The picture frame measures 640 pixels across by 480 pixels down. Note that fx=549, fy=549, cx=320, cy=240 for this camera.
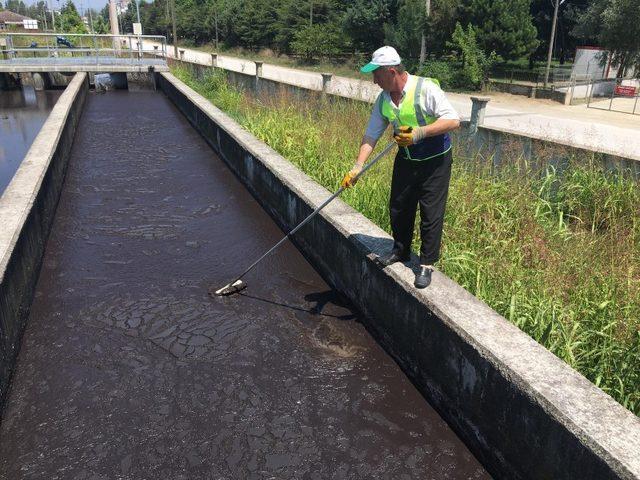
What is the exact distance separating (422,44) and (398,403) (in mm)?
27965

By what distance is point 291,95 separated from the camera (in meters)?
10.6

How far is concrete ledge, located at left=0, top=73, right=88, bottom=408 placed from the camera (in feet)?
11.8

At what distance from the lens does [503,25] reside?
2497 cm

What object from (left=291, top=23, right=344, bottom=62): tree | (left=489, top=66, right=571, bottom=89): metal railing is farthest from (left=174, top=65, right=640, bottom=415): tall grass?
(left=291, top=23, right=344, bottom=62): tree

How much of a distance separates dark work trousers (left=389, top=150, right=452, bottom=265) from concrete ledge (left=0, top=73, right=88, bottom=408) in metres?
2.70

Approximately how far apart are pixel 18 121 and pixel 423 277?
14.3 meters

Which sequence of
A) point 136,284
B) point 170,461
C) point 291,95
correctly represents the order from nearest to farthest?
point 170,461 → point 136,284 → point 291,95

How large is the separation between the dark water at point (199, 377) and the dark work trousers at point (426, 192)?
3.08 ft

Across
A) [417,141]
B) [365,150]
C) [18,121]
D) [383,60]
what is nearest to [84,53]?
[18,121]

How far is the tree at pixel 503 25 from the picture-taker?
2469 cm

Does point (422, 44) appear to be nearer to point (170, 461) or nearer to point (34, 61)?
point (34, 61)

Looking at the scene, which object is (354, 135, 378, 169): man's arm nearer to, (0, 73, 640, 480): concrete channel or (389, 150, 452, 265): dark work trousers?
(389, 150, 452, 265): dark work trousers

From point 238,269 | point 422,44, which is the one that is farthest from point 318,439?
point 422,44

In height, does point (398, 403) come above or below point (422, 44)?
below
